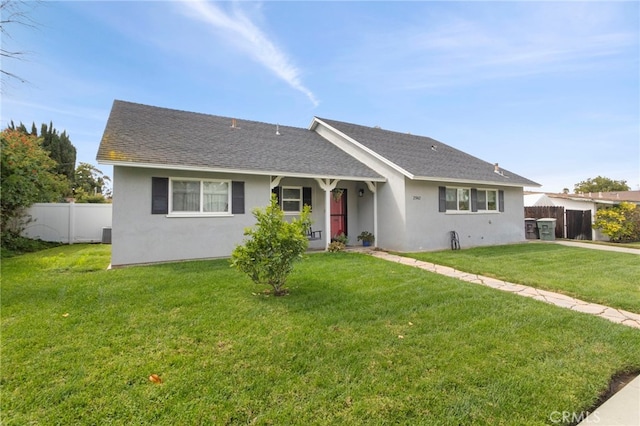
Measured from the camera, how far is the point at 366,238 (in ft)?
40.0

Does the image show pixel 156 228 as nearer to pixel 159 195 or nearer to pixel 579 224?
pixel 159 195

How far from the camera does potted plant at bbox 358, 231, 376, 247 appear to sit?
12.2 meters

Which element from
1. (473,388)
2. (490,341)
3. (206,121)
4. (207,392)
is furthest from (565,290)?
(206,121)

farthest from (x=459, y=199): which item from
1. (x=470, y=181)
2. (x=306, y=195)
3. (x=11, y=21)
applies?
(x=11, y=21)

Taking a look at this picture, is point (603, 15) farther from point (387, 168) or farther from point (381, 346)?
point (381, 346)

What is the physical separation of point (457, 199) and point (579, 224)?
9.57 m

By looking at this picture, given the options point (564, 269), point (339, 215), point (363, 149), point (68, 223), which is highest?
point (363, 149)

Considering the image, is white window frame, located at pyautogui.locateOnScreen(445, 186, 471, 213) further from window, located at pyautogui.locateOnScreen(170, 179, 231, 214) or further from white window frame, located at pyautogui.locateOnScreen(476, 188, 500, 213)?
window, located at pyautogui.locateOnScreen(170, 179, 231, 214)

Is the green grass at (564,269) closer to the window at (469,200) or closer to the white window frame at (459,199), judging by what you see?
the white window frame at (459,199)

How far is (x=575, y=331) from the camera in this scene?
4.04 m

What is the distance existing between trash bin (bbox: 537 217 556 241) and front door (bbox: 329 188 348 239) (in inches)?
432

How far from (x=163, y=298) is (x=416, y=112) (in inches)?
676

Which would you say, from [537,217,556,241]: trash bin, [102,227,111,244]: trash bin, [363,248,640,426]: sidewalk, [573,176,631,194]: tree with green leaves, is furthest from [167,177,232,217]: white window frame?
[573,176,631,194]: tree with green leaves

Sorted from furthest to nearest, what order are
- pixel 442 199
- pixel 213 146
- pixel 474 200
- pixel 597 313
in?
pixel 474 200 < pixel 442 199 < pixel 213 146 < pixel 597 313
